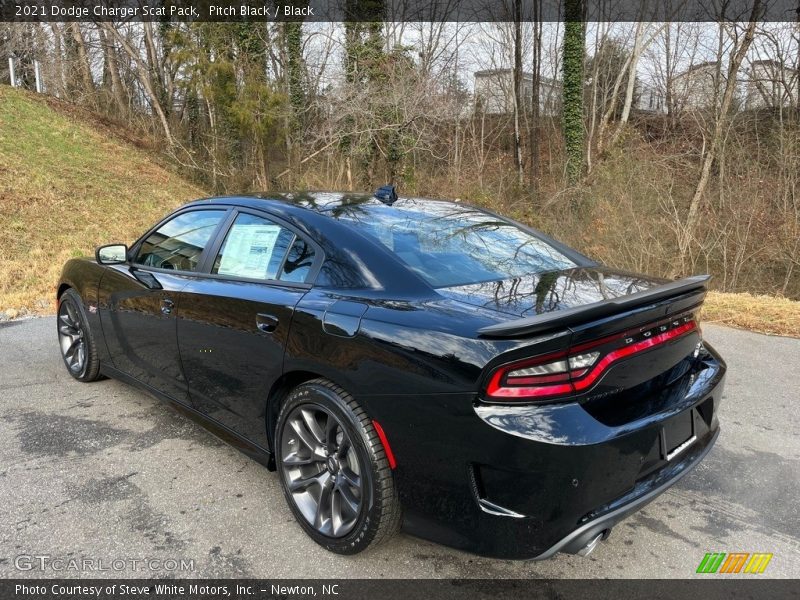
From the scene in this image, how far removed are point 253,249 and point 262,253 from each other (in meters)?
0.10

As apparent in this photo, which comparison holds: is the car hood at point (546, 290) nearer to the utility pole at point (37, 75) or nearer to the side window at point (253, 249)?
the side window at point (253, 249)

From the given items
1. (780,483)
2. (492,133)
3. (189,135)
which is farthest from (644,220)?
(189,135)

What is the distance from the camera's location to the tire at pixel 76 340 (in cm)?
433

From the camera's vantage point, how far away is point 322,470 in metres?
2.57

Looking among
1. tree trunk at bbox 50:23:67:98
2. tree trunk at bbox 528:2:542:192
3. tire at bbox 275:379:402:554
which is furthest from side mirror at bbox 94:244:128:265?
tree trunk at bbox 50:23:67:98

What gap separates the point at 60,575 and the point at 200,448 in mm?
1165

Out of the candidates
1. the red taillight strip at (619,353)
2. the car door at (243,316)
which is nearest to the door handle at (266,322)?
the car door at (243,316)

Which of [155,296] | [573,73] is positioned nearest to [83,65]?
[573,73]

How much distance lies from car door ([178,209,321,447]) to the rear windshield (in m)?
0.36

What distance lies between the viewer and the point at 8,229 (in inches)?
468

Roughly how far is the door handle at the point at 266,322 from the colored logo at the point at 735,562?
2.08 m

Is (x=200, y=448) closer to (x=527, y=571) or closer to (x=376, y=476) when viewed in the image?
(x=376, y=476)

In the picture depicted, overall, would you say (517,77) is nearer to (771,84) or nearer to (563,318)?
(771,84)

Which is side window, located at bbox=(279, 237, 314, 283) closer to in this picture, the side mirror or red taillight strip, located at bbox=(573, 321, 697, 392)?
red taillight strip, located at bbox=(573, 321, 697, 392)
